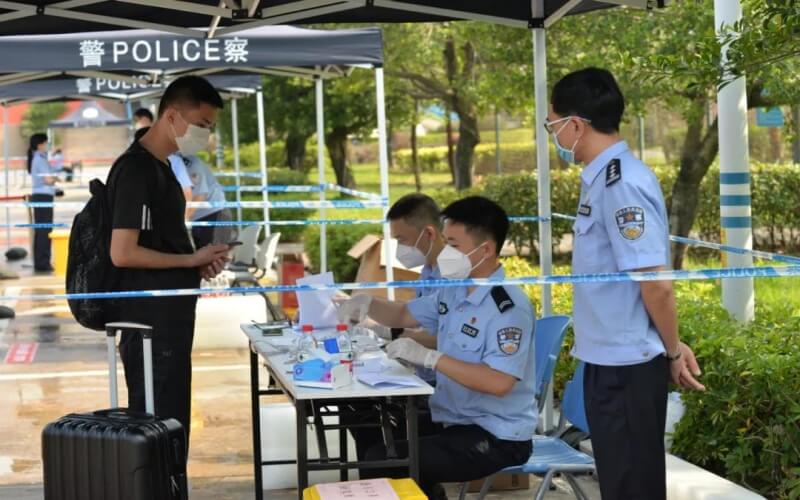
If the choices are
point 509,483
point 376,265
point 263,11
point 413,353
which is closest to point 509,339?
point 413,353

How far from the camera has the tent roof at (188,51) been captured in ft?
30.4

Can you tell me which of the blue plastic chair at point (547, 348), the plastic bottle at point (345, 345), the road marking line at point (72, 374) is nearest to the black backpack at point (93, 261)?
the plastic bottle at point (345, 345)

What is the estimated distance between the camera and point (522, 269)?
11.1m

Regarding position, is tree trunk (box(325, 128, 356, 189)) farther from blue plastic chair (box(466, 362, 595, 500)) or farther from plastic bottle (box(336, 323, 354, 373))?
blue plastic chair (box(466, 362, 595, 500))

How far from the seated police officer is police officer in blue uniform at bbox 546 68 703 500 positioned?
0.70 m

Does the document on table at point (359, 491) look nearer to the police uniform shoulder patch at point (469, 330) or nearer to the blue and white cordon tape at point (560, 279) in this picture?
the blue and white cordon tape at point (560, 279)

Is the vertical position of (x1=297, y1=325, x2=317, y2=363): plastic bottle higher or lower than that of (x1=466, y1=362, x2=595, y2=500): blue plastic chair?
higher

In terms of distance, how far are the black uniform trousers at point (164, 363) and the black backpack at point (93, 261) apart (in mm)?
140

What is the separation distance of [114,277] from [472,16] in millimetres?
2696

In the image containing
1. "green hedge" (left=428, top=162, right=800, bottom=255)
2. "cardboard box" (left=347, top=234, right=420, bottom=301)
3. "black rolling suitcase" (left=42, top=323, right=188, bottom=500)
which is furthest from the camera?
"green hedge" (left=428, top=162, right=800, bottom=255)

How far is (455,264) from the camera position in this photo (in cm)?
504

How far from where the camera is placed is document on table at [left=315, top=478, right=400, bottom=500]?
4066mm

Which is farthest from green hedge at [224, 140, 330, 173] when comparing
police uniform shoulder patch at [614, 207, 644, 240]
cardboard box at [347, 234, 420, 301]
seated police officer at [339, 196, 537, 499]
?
police uniform shoulder patch at [614, 207, 644, 240]

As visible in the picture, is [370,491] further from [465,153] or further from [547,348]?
[465,153]
